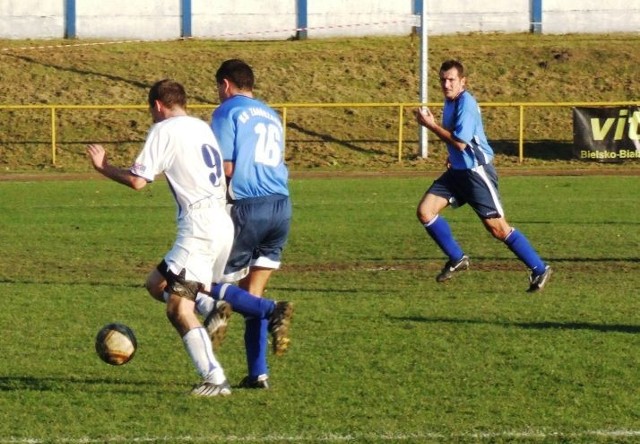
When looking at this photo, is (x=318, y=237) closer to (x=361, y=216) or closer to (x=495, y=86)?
(x=361, y=216)

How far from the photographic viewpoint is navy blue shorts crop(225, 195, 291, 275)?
25.6 ft

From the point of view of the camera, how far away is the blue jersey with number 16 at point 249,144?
7.69m

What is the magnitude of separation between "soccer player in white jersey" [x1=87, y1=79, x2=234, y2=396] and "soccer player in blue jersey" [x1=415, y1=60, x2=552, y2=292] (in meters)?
4.13

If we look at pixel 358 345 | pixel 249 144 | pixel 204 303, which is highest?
pixel 249 144

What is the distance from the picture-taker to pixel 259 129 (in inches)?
305

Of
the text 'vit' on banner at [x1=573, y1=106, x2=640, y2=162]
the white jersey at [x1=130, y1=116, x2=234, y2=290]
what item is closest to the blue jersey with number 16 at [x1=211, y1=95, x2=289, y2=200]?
the white jersey at [x1=130, y1=116, x2=234, y2=290]

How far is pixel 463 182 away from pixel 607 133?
19080 millimetres

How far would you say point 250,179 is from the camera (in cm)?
779

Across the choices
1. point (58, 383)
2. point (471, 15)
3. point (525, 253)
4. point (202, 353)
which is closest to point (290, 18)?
point (471, 15)

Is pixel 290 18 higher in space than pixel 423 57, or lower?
higher

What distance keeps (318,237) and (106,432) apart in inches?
386

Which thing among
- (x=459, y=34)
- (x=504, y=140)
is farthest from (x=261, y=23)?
(x=504, y=140)

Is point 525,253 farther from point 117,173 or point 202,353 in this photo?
point 117,173

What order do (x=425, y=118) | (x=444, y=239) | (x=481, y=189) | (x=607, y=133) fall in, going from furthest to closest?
1. (x=607, y=133)
2. (x=444, y=239)
3. (x=481, y=189)
4. (x=425, y=118)
